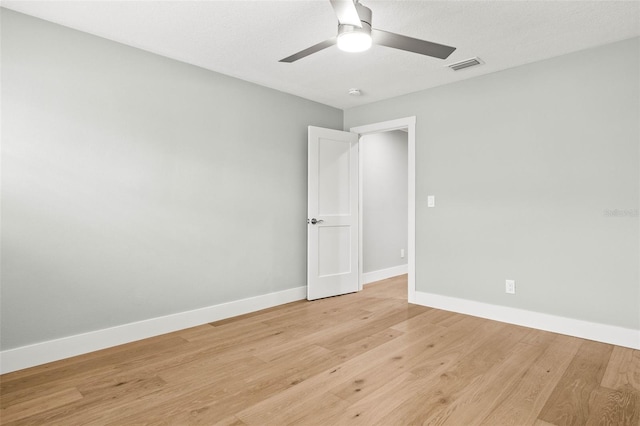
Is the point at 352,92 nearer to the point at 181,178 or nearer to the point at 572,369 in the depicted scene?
the point at 181,178

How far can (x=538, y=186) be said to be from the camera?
3201 millimetres

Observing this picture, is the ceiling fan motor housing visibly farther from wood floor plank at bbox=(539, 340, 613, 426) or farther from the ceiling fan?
wood floor plank at bbox=(539, 340, 613, 426)

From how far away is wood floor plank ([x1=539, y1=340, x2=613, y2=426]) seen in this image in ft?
6.12

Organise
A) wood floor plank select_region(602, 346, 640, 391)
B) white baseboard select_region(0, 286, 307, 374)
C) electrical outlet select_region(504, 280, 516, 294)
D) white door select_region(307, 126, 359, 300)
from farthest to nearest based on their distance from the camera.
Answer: white door select_region(307, 126, 359, 300)
electrical outlet select_region(504, 280, 516, 294)
white baseboard select_region(0, 286, 307, 374)
wood floor plank select_region(602, 346, 640, 391)

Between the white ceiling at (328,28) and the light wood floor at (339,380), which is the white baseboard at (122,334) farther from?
the white ceiling at (328,28)

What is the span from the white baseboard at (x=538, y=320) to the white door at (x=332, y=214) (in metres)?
1.02

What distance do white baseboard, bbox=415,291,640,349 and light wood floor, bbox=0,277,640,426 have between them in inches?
3.8

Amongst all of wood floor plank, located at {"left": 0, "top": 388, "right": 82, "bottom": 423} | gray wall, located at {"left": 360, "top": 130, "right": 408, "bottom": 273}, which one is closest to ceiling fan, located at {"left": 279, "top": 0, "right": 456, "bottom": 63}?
wood floor plank, located at {"left": 0, "top": 388, "right": 82, "bottom": 423}

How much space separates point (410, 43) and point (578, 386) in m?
2.34

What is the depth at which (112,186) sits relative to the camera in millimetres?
2852

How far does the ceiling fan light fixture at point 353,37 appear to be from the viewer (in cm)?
191

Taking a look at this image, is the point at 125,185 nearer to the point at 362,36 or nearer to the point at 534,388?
the point at 362,36

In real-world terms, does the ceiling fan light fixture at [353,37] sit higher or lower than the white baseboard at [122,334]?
higher

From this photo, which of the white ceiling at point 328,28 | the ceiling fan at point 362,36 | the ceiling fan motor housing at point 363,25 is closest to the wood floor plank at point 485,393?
the ceiling fan at point 362,36
